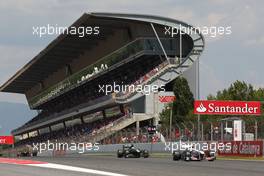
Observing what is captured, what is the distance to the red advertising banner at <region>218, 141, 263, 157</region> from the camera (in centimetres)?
3303

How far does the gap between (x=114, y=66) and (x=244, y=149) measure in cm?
3628

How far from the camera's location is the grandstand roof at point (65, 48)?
62656 millimetres

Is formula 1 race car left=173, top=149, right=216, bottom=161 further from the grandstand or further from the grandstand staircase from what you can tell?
the grandstand staircase

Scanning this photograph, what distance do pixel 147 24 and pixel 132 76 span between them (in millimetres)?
7022

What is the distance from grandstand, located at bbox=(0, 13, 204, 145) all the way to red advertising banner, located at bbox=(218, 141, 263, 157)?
20.1m

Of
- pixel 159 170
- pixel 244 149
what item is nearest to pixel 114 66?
pixel 244 149

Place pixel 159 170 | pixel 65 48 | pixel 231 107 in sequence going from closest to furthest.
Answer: pixel 159 170
pixel 231 107
pixel 65 48

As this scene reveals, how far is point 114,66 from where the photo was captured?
227 feet

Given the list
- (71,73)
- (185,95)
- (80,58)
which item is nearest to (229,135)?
(185,95)

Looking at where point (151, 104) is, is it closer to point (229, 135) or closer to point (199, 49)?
point (199, 49)

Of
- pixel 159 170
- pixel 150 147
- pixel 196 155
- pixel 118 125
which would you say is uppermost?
pixel 118 125

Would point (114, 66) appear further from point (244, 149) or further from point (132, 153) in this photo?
point (244, 149)

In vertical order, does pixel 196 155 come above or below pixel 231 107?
below

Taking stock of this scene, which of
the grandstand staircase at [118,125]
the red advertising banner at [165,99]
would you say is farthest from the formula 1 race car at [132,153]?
the red advertising banner at [165,99]
